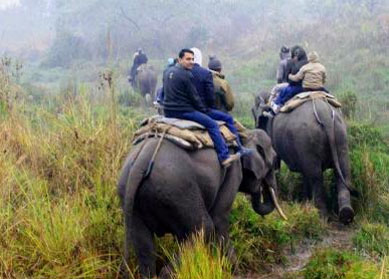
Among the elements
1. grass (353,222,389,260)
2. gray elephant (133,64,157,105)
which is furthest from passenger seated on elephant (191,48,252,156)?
gray elephant (133,64,157,105)

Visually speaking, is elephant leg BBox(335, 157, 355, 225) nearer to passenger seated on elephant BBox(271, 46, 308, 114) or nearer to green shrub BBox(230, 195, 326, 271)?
green shrub BBox(230, 195, 326, 271)

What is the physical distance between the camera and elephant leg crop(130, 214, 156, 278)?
535 centimetres

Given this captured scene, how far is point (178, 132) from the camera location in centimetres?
548

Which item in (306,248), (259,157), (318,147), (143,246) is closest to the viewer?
(143,246)

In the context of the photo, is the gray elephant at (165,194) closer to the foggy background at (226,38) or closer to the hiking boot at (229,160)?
the hiking boot at (229,160)

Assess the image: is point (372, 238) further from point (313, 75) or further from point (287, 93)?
point (287, 93)

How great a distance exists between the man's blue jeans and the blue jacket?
0.89 ft

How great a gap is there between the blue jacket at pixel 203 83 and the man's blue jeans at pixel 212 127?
0.89 ft

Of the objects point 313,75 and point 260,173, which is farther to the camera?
point 313,75

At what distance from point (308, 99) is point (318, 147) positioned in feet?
2.19

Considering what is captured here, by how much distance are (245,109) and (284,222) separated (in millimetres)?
8574

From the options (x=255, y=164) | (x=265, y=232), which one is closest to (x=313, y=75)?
(x=265, y=232)

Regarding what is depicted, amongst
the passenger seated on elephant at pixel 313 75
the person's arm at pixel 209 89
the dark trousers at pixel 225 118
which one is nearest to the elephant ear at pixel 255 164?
the dark trousers at pixel 225 118

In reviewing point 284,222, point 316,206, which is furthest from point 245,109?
point 284,222
